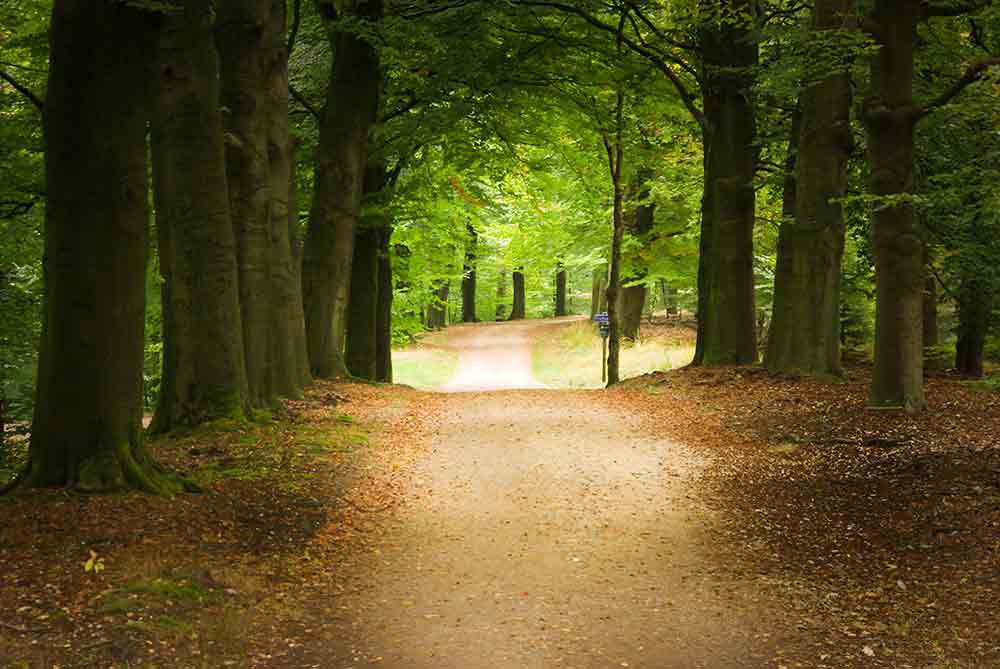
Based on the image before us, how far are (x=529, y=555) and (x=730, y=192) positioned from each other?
42.4 feet

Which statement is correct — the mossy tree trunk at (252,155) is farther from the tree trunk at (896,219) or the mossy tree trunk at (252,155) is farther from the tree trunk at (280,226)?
the tree trunk at (896,219)

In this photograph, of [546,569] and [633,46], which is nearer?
[546,569]

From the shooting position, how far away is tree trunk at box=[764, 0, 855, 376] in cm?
1461

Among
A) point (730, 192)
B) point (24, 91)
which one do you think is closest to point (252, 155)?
point (24, 91)

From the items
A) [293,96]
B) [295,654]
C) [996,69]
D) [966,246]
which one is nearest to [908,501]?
[295,654]

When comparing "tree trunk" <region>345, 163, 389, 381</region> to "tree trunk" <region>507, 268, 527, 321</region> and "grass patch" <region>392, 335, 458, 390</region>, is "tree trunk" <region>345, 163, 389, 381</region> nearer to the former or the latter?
"grass patch" <region>392, 335, 458, 390</region>

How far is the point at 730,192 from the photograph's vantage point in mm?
18219

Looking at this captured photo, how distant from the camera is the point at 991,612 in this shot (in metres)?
5.40

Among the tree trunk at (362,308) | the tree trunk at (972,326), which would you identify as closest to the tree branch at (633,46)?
the tree trunk at (972,326)

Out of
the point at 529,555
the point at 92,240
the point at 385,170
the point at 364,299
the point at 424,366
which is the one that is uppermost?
the point at 385,170

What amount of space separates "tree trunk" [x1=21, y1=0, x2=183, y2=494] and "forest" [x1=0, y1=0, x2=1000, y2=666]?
2 centimetres

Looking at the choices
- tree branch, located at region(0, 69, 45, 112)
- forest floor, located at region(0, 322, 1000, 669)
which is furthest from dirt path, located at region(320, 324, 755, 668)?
tree branch, located at region(0, 69, 45, 112)

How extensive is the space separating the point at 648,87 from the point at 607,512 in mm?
13523

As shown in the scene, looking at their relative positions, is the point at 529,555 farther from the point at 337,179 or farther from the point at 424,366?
the point at 424,366
